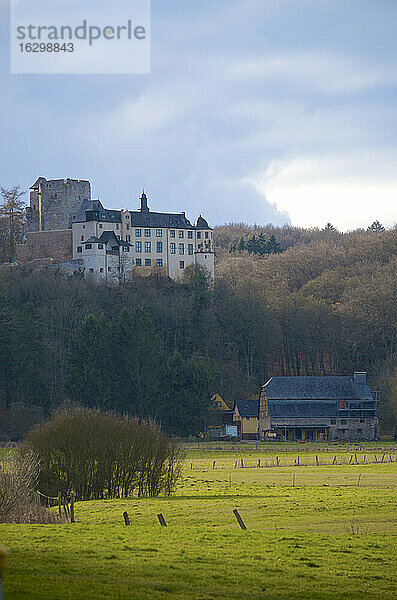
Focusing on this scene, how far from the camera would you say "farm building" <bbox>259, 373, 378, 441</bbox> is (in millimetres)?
91062

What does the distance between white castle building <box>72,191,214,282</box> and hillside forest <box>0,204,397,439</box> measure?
8.77 feet

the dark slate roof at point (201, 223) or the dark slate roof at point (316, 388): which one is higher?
the dark slate roof at point (201, 223)

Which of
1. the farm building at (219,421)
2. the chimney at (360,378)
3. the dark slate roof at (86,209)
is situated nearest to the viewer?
the farm building at (219,421)

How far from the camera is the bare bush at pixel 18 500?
31906 millimetres

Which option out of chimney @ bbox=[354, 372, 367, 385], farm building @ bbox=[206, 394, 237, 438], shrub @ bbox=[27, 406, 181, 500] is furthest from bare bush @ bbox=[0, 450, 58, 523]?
chimney @ bbox=[354, 372, 367, 385]

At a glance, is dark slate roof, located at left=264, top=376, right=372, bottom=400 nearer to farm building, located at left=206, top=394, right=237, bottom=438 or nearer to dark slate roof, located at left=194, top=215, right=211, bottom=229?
farm building, located at left=206, top=394, right=237, bottom=438

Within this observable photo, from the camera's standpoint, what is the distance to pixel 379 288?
353 ft


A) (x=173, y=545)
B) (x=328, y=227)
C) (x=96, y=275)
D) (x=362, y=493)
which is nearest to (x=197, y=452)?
(x=362, y=493)

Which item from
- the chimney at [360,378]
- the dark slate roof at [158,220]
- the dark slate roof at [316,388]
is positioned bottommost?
the dark slate roof at [316,388]

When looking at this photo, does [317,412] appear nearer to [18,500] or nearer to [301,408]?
[301,408]

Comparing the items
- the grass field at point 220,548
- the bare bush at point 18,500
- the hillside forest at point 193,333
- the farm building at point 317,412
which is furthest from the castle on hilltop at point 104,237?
the bare bush at point 18,500

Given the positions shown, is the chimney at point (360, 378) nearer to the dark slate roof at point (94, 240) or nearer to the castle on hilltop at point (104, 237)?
the castle on hilltop at point (104, 237)

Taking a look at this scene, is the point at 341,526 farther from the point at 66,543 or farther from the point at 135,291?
the point at 135,291

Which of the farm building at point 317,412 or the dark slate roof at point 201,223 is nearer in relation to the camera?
the farm building at point 317,412
